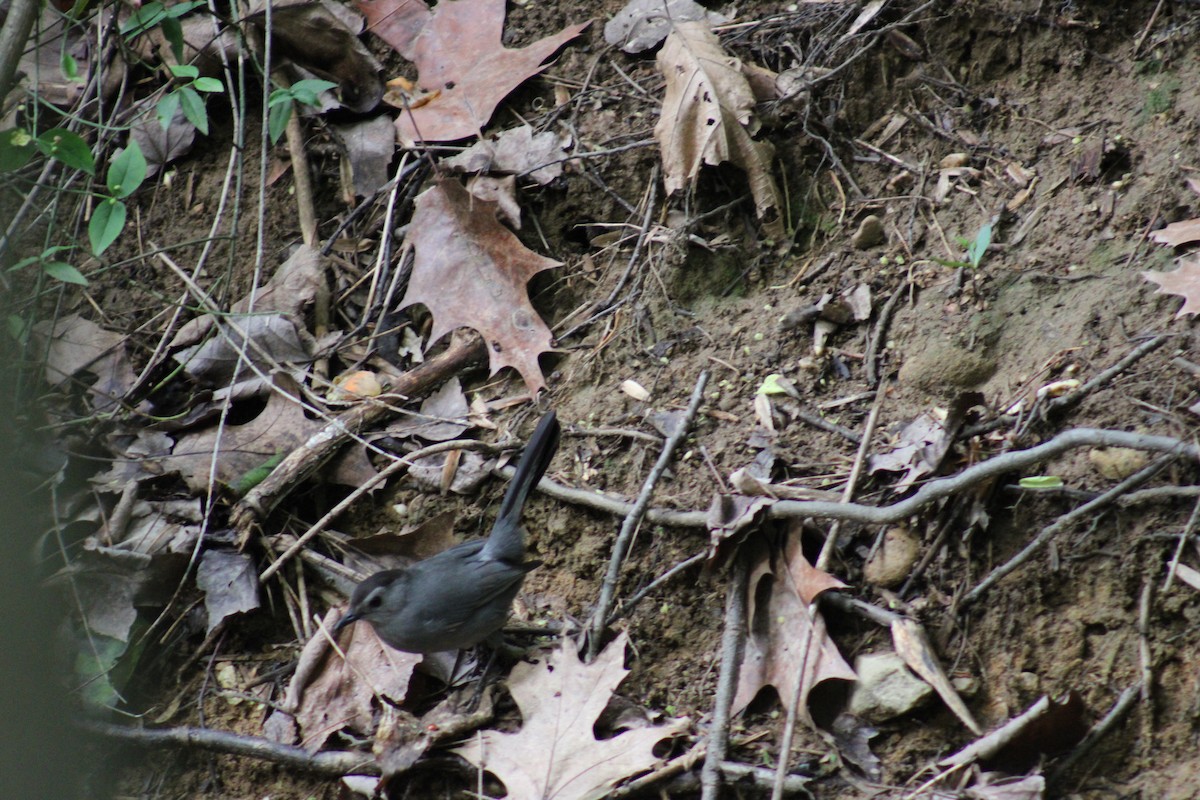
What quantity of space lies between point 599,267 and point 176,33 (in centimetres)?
190

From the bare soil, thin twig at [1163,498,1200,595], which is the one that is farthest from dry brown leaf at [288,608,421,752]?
thin twig at [1163,498,1200,595]

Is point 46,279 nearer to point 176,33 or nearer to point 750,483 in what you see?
point 176,33

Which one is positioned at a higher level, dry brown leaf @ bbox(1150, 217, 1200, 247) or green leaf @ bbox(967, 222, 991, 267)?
dry brown leaf @ bbox(1150, 217, 1200, 247)

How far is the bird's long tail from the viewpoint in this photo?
350 centimetres

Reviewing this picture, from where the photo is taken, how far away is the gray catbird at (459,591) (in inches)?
131

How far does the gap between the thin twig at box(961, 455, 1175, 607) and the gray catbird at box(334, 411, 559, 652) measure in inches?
58.6

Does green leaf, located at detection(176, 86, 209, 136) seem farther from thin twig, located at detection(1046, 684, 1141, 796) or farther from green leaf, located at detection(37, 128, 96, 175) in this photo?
thin twig, located at detection(1046, 684, 1141, 796)

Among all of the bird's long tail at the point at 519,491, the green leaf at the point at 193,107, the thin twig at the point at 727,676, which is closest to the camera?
the thin twig at the point at 727,676

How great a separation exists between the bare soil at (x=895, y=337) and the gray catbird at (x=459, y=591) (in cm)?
18

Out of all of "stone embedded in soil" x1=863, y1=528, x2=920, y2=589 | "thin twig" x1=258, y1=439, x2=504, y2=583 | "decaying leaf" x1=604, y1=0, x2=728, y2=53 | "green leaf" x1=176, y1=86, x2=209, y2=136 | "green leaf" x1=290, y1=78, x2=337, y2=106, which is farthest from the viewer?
"decaying leaf" x1=604, y1=0, x2=728, y2=53

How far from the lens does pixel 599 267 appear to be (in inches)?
167

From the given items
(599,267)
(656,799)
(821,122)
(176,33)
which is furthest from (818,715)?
(176,33)

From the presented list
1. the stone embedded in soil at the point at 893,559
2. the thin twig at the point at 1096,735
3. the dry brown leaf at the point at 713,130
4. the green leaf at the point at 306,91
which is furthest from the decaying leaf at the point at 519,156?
the thin twig at the point at 1096,735

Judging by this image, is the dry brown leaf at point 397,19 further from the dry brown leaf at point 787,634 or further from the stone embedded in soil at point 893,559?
the stone embedded in soil at point 893,559
